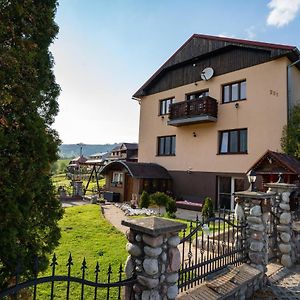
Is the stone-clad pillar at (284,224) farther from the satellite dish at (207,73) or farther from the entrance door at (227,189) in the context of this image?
the satellite dish at (207,73)

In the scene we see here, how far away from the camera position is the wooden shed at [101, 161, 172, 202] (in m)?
18.6

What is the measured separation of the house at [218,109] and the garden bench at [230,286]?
9886mm

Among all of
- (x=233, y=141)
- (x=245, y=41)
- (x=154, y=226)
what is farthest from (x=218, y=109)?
(x=154, y=226)

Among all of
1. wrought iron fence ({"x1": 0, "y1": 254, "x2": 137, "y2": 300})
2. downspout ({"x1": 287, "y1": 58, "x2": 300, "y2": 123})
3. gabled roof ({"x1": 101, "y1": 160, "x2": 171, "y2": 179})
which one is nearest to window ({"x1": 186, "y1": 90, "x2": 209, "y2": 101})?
downspout ({"x1": 287, "y1": 58, "x2": 300, "y2": 123})

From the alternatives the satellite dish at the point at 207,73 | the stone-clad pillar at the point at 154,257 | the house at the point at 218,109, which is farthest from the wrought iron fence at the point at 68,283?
the satellite dish at the point at 207,73

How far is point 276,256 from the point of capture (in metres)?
7.61

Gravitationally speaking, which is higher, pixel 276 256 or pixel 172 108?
pixel 172 108

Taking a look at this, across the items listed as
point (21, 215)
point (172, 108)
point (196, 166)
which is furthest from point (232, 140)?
point (21, 215)

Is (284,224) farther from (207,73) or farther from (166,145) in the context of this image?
(166,145)

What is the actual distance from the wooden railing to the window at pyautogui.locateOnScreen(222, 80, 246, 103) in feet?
2.48

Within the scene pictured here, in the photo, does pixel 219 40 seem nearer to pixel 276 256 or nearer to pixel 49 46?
pixel 276 256

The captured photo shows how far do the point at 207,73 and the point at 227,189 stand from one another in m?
7.70

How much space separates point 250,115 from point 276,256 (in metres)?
9.33

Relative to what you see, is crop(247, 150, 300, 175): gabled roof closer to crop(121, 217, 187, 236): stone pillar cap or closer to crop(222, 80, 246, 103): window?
crop(222, 80, 246, 103): window
